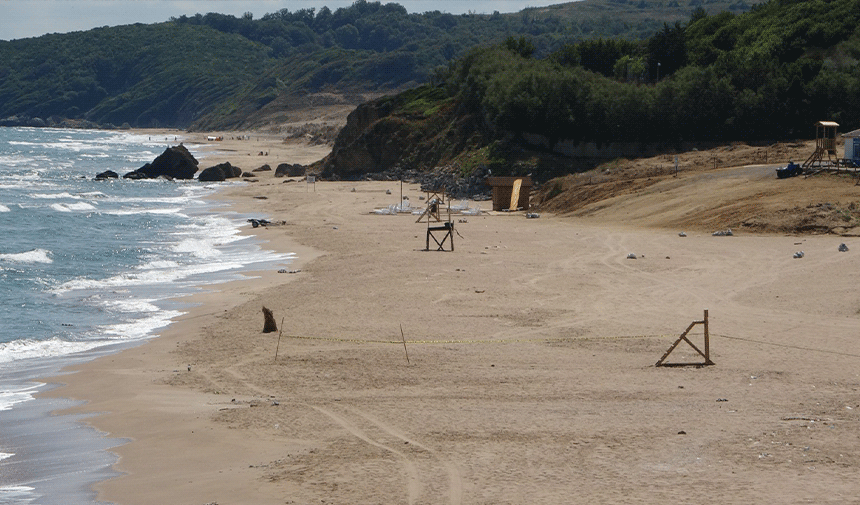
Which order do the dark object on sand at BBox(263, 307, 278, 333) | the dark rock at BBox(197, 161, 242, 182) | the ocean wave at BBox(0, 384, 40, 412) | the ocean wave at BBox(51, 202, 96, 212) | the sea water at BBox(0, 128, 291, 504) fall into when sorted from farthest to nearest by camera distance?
the dark rock at BBox(197, 161, 242, 182) → the ocean wave at BBox(51, 202, 96, 212) → the dark object on sand at BBox(263, 307, 278, 333) → the ocean wave at BBox(0, 384, 40, 412) → the sea water at BBox(0, 128, 291, 504)

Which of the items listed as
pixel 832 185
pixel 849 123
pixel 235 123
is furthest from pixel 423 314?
pixel 235 123

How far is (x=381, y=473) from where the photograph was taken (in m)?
11.6

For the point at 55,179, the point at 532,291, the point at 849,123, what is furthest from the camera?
the point at 55,179

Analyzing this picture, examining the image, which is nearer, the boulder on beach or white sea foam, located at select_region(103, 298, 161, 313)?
white sea foam, located at select_region(103, 298, 161, 313)

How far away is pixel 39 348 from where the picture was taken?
19.7 metres

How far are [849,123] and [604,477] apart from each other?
45.6 m

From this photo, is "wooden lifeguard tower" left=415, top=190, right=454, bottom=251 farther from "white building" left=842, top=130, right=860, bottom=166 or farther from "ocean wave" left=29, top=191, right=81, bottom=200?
"ocean wave" left=29, top=191, right=81, bottom=200

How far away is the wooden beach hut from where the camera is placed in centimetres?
4556

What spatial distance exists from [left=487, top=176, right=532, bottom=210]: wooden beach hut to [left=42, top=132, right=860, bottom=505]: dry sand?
16.0m

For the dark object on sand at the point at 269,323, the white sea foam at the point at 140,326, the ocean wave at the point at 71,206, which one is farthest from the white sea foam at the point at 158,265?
the ocean wave at the point at 71,206

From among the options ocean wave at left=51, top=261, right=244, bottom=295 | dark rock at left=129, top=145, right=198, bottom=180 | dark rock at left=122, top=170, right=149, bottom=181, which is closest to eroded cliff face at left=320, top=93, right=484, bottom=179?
dark rock at left=129, top=145, right=198, bottom=180

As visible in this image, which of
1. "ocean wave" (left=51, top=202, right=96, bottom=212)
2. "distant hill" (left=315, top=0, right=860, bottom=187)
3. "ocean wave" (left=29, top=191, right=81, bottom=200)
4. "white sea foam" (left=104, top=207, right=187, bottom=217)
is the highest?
"distant hill" (left=315, top=0, right=860, bottom=187)

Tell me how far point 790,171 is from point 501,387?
26889mm

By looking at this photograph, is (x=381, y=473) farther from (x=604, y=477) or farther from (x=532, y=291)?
(x=532, y=291)
